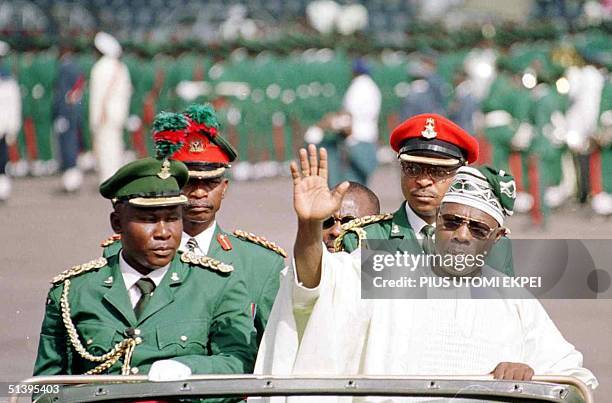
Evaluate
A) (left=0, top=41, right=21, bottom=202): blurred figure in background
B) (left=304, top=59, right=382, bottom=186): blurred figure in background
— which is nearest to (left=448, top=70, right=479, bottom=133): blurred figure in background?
(left=304, top=59, right=382, bottom=186): blurred figure in background

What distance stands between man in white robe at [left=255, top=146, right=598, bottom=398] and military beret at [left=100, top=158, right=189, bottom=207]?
822 mm

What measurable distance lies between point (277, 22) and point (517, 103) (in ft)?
68.0

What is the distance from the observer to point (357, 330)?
489 cm

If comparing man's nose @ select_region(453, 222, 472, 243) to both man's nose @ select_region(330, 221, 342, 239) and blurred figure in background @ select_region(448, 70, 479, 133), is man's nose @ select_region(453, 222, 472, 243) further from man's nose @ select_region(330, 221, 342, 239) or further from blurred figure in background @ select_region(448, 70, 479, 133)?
blurred figure in background @ select_region(448, 70, 479, 133)

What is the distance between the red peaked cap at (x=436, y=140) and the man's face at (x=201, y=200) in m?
0.78

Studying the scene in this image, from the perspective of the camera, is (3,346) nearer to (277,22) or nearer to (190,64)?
(190,64)

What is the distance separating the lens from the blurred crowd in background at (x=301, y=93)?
19062mm

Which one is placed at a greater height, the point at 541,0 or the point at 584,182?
the point at 541,0

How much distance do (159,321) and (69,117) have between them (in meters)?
16.8

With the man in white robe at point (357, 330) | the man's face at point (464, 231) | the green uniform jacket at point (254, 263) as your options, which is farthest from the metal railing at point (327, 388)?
the green uniform jacket at point (254, 263)

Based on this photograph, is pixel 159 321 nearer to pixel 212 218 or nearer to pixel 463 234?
pixel 463 234


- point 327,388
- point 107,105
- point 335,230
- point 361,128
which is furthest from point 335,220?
point 107,105

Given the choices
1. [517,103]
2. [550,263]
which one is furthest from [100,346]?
[517,103]

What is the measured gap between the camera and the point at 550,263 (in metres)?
10.8
